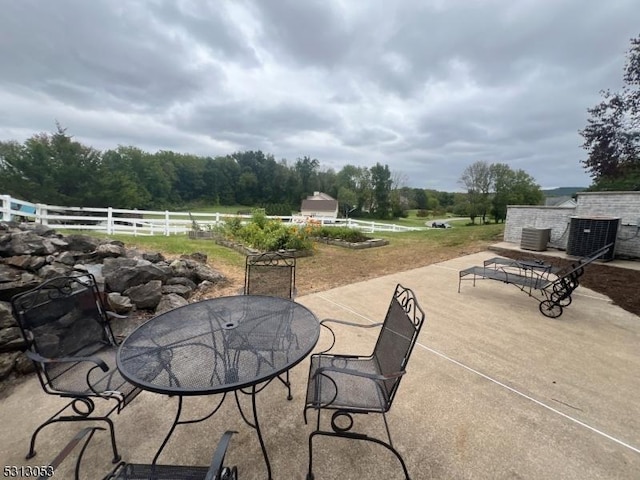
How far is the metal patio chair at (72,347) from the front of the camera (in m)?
1.57

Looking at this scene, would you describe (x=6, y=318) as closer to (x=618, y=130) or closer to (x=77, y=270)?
(x=77, y=270)

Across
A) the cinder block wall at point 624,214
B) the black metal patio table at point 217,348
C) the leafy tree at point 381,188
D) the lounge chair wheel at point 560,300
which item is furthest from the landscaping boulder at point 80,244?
the leafy tree at point 381,188

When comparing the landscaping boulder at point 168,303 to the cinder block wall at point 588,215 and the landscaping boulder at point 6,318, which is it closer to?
the landscaping boulder at point 6,318

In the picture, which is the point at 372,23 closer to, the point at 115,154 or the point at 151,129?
the point at 151,129

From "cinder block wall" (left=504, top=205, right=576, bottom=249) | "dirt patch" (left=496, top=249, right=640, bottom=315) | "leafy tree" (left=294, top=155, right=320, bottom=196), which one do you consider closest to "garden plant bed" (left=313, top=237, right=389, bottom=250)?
"cinder block wall" (left=504, top=205, right=576, bottom=249)

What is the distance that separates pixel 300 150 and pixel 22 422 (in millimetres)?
58610

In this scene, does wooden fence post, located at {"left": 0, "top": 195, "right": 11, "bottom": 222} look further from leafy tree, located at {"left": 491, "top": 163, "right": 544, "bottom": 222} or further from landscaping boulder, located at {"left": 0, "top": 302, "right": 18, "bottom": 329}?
leafy tree, located at {"left": 491, "top": 163, "right": 544, "bottom": 222}

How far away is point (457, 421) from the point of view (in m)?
1.92

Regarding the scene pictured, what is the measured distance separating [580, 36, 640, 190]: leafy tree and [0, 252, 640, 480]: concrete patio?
9845 mm

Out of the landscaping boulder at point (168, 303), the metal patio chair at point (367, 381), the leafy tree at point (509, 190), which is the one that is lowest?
the landscaping boulder at point (168, 303)

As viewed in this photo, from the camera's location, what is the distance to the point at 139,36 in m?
6.46

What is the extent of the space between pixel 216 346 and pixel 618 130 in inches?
566

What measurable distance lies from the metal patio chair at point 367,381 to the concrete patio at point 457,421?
0.22 meters

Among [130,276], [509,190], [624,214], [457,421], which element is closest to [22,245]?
[130,276]
